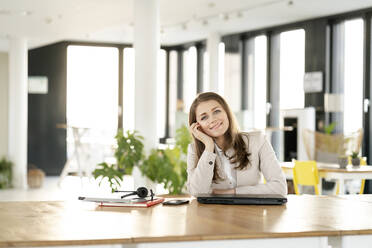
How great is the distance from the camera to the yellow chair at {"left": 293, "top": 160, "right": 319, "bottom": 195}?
760 centimetres

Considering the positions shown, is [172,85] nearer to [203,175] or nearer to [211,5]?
[211,5]

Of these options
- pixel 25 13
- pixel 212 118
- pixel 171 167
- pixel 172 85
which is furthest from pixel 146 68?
pixel 172 85

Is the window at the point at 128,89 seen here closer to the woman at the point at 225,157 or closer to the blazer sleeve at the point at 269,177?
the woman at the point at 225,157

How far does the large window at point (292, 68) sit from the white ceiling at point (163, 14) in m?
0.41

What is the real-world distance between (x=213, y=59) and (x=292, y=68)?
2005mm

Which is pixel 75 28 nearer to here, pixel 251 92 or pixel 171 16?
pixel 171 16

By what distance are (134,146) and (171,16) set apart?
13.7 ft

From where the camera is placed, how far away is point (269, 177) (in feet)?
11.3

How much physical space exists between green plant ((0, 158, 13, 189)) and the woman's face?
9.90 m

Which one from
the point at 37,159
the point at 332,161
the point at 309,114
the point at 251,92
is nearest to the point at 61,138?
the point at 37,159

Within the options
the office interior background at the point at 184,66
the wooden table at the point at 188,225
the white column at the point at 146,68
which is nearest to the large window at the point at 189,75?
the office interior background at the point at 184,66

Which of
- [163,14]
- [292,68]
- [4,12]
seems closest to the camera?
[4,12]

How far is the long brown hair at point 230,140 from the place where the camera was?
3.42 metres

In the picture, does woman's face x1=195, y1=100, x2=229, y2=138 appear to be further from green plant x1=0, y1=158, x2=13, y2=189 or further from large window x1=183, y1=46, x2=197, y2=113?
large window x1=183, y1=46, x2=197, y2=113
